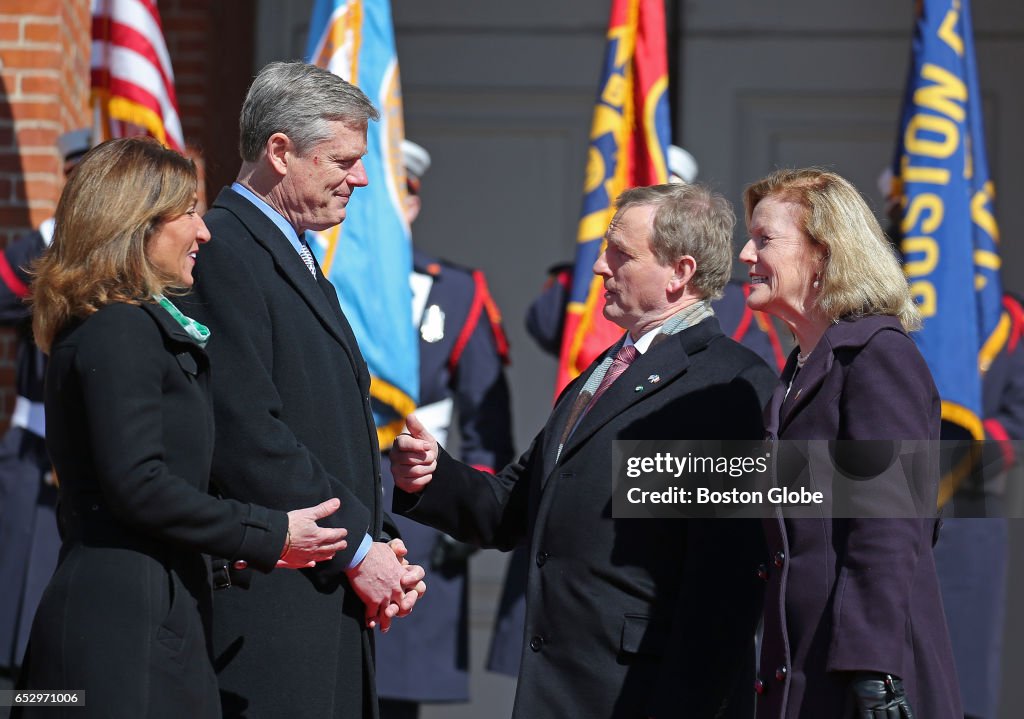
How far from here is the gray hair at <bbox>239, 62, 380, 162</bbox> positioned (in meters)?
3.06

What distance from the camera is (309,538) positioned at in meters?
2.77

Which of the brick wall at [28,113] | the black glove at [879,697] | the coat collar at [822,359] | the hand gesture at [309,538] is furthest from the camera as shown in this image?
the brick wall at [28,113]

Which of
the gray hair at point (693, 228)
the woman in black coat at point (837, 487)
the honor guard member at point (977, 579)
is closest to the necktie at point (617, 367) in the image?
the gray hair at point (693, 228)

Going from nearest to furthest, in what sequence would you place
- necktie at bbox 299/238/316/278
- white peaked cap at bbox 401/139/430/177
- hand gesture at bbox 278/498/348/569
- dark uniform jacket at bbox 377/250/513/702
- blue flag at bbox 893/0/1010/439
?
hand gesture at bbox 278/498/348/569 < necktie at bbox 299/238/316/278 < blue flag at bbox 893/0/1010/439 < dark uniform jacket at bbox 377/250/513/702 < white peaked cap at bbox 401/139/430/177

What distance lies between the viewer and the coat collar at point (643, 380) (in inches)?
126

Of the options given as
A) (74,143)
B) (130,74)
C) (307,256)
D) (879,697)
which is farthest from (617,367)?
(74,143)

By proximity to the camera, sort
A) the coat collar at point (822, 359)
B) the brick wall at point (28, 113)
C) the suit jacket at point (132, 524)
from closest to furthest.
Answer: the suit jacket at point (132, 524)
the coat collar at point (822, 359)
the brick wall at point (28, 113)

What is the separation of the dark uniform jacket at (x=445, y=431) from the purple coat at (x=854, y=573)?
2162 mm

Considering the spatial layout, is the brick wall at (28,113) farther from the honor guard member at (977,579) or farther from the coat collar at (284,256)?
the honor guard member at (977,579)

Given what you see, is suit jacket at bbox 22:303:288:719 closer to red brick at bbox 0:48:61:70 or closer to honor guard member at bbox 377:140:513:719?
honor guard member at bbox 377:140:513:719

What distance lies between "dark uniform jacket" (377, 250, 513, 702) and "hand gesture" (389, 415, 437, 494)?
5.05 feet

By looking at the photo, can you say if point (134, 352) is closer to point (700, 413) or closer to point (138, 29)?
point (700, 413)

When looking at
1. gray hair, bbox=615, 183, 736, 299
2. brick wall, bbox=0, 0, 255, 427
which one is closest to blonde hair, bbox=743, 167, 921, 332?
gray hair, bbox=615, 183, 736, 299

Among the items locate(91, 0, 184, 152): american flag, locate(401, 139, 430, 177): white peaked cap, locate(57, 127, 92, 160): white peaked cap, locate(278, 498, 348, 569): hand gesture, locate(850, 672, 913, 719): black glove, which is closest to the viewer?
locate(850, 672, 913, 719): black glove
